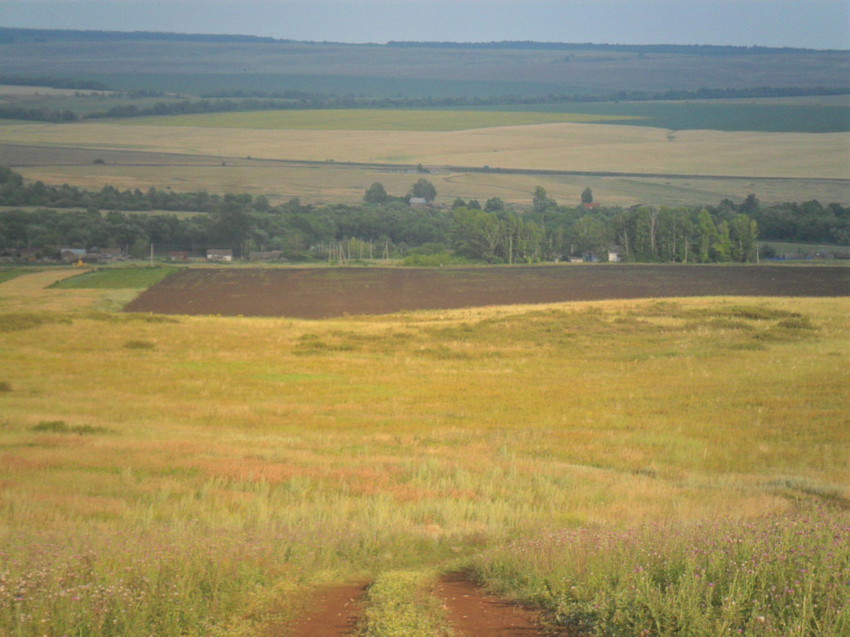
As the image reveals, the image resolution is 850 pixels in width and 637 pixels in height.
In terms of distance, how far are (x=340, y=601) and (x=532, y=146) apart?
194 m

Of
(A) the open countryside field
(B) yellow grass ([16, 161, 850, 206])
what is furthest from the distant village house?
(A) the open countryside field

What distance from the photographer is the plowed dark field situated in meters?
59.8

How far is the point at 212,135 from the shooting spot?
172 meters

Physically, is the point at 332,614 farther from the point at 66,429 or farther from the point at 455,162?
the point at 455,162

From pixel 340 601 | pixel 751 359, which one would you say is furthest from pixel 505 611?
pixel 751 359

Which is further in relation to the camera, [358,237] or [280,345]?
[358,237]

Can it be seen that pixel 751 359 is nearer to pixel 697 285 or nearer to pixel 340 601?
pixel 340 601

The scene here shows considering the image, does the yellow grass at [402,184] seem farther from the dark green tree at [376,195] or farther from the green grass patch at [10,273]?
the green grass patch at [10,273]

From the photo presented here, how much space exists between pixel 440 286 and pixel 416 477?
60090 mm

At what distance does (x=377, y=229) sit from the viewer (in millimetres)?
122062

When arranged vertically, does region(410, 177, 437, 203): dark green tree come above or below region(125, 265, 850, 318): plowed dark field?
above

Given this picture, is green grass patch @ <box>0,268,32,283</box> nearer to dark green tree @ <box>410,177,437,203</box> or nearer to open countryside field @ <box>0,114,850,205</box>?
open countryside field @ <box>0,114,850,205</box>

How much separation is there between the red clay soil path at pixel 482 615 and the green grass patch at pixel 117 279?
204 feet

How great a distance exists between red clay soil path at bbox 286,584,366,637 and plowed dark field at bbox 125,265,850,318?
156ft
